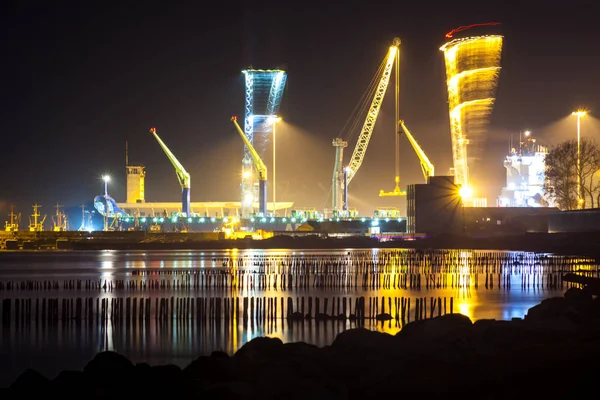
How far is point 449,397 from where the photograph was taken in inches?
653

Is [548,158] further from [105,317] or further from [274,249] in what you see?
[105,317]

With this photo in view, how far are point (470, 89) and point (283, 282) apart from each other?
2593 inches

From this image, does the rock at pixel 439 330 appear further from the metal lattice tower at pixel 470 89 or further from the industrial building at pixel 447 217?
the metal lattice tower at pixel 470 89

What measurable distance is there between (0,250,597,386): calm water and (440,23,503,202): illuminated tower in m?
32.7

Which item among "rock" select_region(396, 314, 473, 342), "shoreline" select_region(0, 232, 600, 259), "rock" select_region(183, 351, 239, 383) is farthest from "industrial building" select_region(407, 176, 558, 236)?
"rock" select_region(183, 351, 239, 383)

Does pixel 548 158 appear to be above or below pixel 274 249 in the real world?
above

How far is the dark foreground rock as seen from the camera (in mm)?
16500

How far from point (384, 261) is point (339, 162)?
238ft

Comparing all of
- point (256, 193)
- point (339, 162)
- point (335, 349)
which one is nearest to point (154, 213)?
point (256, 193)

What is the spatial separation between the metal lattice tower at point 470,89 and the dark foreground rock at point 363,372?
8935cm

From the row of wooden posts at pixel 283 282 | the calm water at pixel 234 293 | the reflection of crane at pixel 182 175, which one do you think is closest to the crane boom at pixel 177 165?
the reflection of crane at pixel 182 175

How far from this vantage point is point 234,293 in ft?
148

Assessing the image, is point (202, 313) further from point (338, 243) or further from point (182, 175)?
point (182, 175)

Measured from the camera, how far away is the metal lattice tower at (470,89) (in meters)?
108
